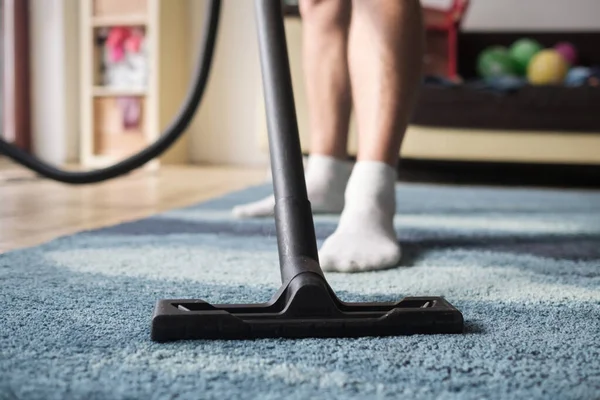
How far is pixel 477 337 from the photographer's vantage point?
0.54 meters

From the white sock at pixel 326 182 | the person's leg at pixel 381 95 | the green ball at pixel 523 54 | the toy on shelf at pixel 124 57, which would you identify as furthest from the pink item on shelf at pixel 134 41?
the person's leg at pixel 381 95

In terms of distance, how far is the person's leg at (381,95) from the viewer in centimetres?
89

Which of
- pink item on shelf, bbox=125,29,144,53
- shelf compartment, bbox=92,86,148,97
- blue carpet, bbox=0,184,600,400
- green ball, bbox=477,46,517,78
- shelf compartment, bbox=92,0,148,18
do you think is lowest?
blue carpet, bbox=0,184,600,400

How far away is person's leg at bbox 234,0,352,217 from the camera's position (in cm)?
123

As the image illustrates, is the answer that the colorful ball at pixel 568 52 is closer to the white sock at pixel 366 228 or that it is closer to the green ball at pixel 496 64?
the green ball at pixel 496 64

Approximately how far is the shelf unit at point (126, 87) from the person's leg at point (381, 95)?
95.0 inches

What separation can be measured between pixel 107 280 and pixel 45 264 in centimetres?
13

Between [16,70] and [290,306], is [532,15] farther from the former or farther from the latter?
[290,306]

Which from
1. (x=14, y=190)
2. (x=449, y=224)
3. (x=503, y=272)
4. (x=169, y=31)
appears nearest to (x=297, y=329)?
(x=503, y=272)

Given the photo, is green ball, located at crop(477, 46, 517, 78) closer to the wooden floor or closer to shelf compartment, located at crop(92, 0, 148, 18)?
the wooden floor

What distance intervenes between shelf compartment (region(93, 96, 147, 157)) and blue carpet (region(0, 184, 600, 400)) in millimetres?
2294

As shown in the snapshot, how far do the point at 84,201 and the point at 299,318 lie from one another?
1216 millimetres

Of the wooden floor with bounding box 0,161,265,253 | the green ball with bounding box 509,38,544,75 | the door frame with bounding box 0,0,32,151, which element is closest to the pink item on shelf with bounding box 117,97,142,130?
the door frame with bounding box 0,0,32,151

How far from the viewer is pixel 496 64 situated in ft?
9.09
